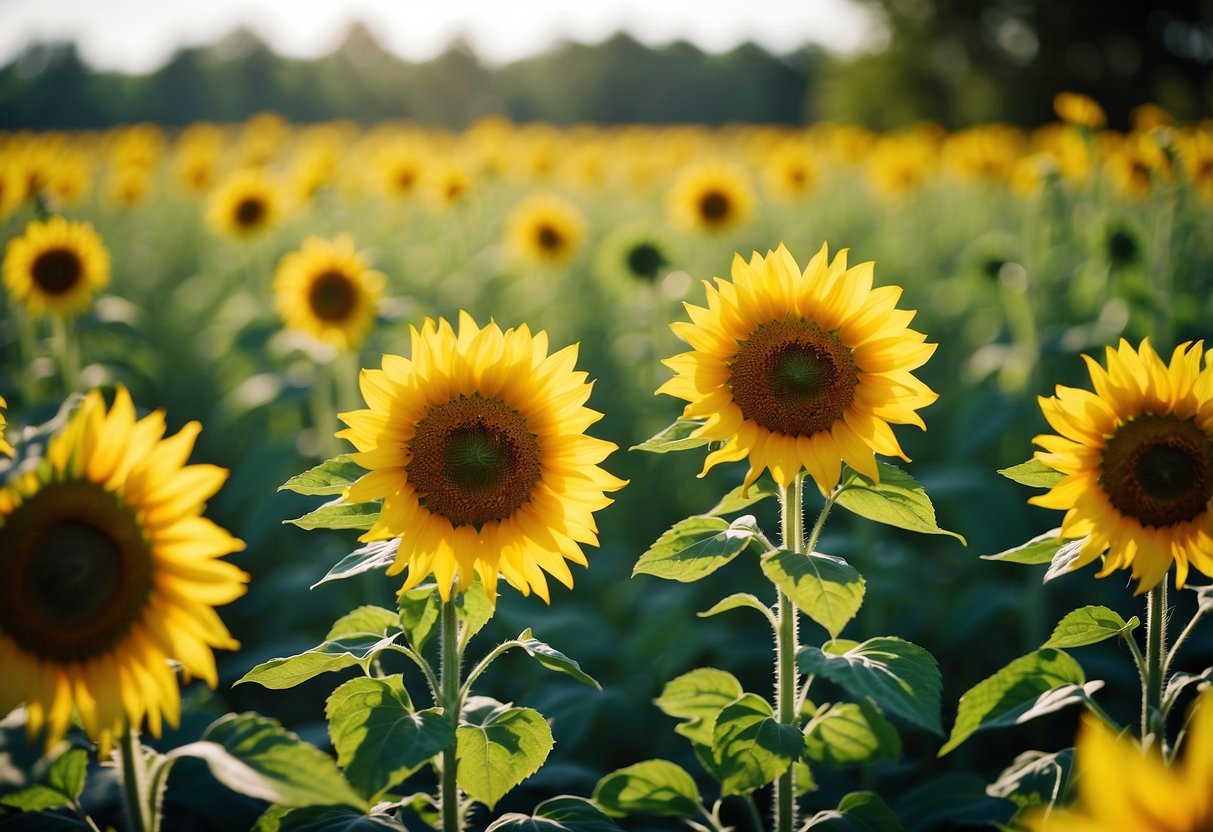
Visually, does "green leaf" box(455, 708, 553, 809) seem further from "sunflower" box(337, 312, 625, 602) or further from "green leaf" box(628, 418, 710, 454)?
"green leaf" box(628, 418, 710, 454)

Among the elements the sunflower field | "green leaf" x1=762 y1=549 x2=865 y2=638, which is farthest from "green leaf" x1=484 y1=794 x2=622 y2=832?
"green leaf" x1=762 y1=549 x2=865 y2=638

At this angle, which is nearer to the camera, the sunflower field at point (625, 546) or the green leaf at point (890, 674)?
the sunflower field at point (625, 546)

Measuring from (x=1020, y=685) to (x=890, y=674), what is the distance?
34 centimetres

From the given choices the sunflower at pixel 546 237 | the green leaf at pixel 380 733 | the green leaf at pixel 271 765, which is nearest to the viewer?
the green leaf at pixel 271 765

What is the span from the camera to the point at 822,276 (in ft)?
6.12

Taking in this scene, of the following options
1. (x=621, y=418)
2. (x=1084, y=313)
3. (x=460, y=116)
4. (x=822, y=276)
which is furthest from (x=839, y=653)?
(x=460, y=116)

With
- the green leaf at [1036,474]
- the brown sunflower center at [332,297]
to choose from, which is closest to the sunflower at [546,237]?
the brown sunflower center at [332,297]

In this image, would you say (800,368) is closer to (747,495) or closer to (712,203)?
(747,495)

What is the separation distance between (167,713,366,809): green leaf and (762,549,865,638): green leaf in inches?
29.8

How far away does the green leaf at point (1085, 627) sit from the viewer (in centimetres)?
172

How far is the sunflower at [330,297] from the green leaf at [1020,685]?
9.96ft

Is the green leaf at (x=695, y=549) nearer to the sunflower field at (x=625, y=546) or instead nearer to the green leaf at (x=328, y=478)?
the sunflower field at (x=625, y=546)

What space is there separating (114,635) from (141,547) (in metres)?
0.14

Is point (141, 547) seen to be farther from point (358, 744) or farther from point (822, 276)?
point (822, 276)
